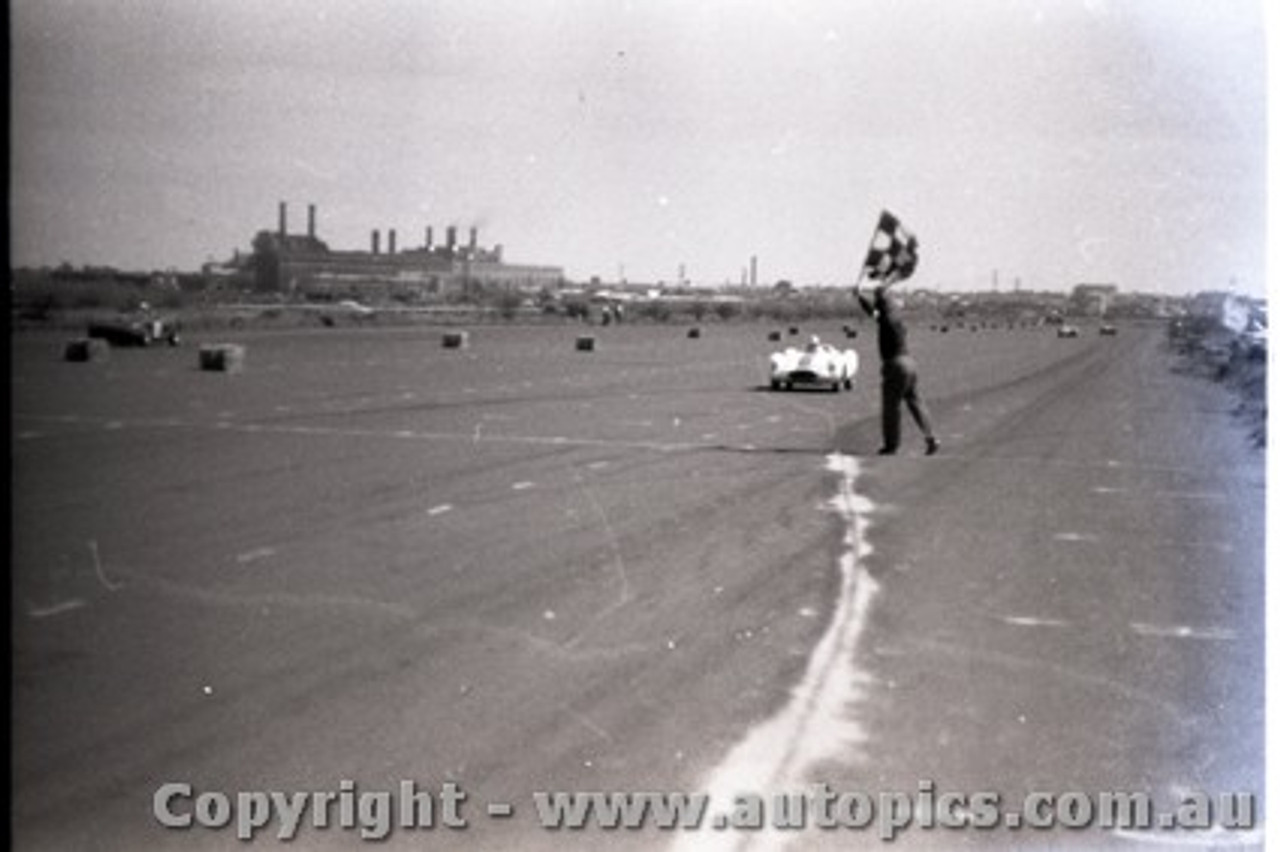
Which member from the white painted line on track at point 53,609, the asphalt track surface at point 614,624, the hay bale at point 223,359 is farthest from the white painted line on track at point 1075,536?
the hay bale at point 223,359

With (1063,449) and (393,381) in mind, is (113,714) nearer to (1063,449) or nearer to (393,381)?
(1063,449)

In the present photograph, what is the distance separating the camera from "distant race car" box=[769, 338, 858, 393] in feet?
129

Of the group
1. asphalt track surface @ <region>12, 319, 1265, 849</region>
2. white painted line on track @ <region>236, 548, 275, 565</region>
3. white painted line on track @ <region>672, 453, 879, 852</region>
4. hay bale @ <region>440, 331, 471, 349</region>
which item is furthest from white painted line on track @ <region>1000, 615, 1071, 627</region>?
hay bale @ <region>440, 331, 471, 349</region>

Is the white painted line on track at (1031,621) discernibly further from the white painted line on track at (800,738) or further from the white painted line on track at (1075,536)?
the white painted line on track at (1075,536)

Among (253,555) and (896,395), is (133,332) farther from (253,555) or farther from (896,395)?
(253,555)

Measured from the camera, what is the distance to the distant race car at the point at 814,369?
3944 cm

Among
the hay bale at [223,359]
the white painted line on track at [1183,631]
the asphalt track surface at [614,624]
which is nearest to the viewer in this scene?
the asphalt track surface at [614,624]

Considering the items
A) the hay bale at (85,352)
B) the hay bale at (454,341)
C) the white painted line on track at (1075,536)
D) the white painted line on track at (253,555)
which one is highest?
the hay bale at (454,341)

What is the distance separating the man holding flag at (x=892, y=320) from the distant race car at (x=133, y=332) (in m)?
34.8

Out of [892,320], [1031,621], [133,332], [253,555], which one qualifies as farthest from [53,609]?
[133,332]

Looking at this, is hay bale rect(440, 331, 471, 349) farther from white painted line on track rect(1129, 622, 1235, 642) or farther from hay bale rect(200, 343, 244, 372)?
white painted line on track rect(1129, 622, 1235, 642)

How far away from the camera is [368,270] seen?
88500 millimetres

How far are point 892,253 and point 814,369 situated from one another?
23.2 m

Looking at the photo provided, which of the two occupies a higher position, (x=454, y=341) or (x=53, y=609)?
(x=454, y=341)
